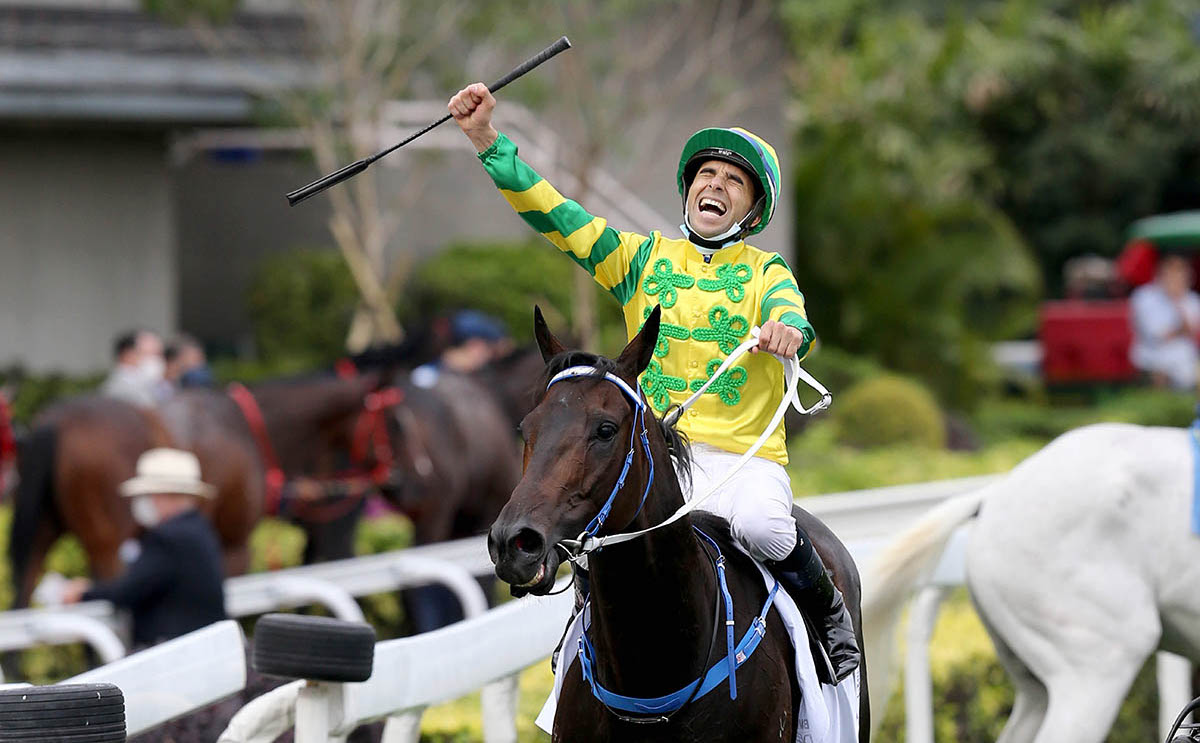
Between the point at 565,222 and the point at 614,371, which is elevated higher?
the point at 565,222

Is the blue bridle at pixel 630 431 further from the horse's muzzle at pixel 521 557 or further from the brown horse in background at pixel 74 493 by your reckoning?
the brown horse in background at pixel 74 493

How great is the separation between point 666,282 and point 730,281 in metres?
0.15

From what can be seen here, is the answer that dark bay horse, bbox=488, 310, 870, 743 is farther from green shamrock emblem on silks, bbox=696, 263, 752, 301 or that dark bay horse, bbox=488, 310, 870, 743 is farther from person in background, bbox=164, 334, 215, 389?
person in background, bbox=164, 334, 215, 389

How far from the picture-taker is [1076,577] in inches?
218

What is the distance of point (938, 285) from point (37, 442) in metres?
11.4

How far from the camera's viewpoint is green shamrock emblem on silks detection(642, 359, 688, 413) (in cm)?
401

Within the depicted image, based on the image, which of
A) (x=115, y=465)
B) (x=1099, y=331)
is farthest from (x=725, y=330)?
(x=1099, y=331)

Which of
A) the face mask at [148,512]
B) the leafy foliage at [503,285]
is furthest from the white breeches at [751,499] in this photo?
the leafy foliage at [503,285]

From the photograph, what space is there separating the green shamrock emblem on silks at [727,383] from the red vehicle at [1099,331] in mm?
13699

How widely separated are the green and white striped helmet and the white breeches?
0.54m

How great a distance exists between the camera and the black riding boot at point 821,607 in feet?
13.2

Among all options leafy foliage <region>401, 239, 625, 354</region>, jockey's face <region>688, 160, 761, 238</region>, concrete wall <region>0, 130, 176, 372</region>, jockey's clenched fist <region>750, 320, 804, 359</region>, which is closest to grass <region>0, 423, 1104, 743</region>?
jockey's face <region>688, 160, 761, 238</region>

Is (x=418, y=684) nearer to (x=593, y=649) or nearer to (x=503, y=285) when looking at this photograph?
(x=593, y=649)

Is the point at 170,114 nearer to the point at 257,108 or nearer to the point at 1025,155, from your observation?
the point at 257,108
